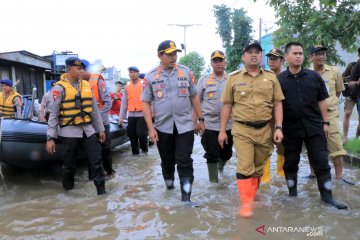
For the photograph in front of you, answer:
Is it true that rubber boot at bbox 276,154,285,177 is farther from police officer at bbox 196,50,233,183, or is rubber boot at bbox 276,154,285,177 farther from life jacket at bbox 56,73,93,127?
life jacket at bbox 56,73,93,127

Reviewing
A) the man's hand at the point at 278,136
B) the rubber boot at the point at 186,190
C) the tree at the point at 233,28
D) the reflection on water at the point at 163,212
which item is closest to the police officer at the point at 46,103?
the reflection on water at the point at 163,212

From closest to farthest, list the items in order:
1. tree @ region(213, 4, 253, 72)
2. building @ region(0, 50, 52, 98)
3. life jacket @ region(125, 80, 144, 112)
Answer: life jacket @ region(125, 80, 144, 112) < building @ region(0, 50, 52, 98) < tree @ region(213, 4, 253, 72)

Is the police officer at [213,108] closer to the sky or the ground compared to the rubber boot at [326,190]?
closer to the sky

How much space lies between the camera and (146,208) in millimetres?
3904

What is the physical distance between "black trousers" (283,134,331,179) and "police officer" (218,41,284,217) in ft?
0.92

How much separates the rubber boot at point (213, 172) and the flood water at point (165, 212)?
0.30 ft

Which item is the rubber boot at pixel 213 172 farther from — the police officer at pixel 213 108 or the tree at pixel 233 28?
the tree at pixel 233 28

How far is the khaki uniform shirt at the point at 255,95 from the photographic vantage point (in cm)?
364

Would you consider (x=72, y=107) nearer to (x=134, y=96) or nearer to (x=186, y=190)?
(x=186, y=190)

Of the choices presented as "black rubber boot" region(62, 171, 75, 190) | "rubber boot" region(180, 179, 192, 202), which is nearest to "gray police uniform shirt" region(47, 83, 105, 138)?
"black rubber boot" region(62, 171, 75, 190)

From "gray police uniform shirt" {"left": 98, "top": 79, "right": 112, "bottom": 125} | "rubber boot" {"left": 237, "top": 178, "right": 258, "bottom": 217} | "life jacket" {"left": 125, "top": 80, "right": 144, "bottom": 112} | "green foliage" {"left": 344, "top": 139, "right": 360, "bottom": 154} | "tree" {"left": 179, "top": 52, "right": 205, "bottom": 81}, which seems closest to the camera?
"rubber boot" {"left": 237, "top": 178, "right": 258, "bottom": 217}

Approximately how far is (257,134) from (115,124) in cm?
426

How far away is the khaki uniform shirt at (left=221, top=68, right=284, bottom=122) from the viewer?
3.64 m

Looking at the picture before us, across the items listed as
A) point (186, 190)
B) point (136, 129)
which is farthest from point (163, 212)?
point (136, 129)
